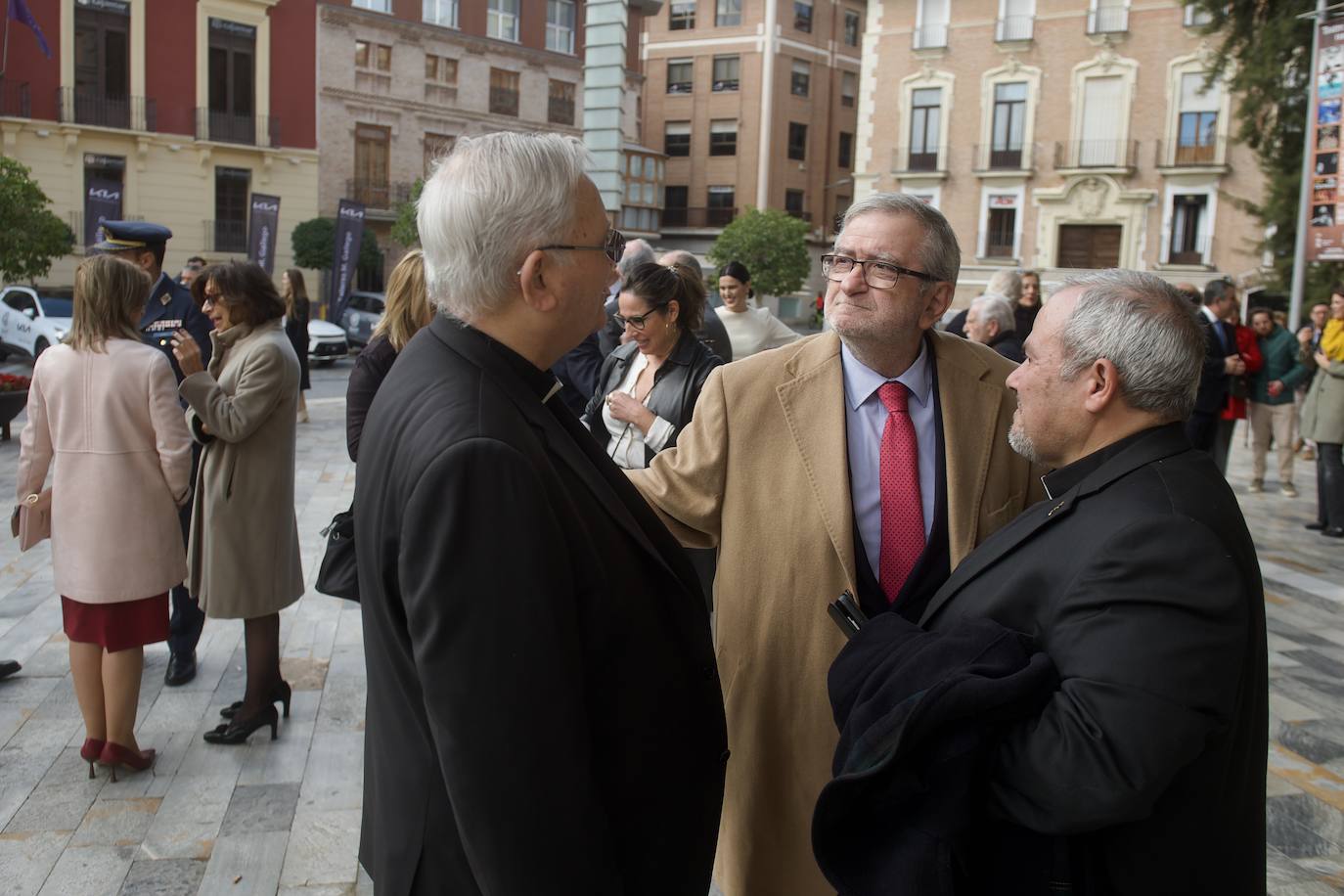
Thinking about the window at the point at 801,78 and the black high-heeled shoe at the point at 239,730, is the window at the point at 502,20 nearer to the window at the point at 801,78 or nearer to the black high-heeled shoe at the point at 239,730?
the window at the point at 801,78

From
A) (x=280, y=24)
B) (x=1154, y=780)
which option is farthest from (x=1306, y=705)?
(x=280, y=24)

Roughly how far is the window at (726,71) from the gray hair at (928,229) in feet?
154

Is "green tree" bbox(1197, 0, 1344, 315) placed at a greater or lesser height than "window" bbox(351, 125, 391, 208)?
lesser

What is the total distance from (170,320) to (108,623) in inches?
59.6

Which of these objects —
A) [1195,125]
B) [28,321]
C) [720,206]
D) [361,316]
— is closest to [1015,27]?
[1195,125]

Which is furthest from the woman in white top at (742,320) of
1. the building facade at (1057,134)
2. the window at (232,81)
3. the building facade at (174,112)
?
the window at (232,81)

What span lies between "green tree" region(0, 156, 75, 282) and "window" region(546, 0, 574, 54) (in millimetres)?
21569

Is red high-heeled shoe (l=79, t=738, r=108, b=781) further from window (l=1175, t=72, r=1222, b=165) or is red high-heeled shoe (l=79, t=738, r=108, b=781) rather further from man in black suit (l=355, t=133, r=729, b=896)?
window (l=1175, t=72, r=1222, b=165)

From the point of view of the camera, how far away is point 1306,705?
472 cm

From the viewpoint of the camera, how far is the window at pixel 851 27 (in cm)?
4891

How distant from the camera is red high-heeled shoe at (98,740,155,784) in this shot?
3643 millimetres

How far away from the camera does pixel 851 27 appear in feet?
162

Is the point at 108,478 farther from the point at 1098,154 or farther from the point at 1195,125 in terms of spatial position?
the point at 1195,125

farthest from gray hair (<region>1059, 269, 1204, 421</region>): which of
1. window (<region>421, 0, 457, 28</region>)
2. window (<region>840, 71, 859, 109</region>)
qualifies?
window (<region>840, 71, 859, 109</region>)
